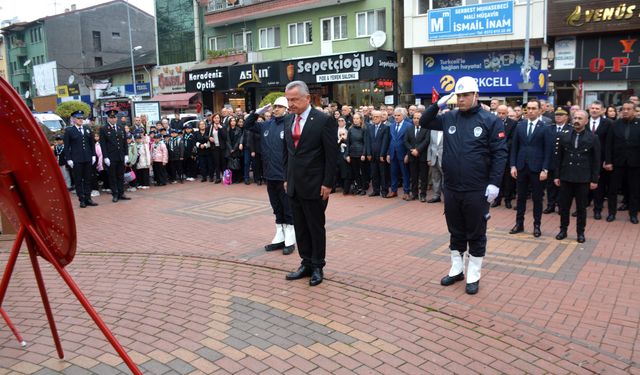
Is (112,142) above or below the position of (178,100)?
below

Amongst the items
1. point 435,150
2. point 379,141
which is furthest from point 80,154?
point 435,150

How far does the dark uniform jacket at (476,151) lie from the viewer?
5.53 meters

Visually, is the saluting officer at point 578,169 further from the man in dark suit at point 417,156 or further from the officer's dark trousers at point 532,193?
the man in dark suit at point 417,156

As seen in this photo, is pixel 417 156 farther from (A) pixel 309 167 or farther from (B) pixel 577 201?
(A) pixel 309 167

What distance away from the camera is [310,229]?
5.89 m

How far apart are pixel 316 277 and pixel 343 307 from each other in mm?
759

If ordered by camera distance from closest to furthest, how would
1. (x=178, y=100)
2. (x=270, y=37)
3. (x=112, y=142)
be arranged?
1. (x=112, y=142)
2. (x=270, y=37)
3. (x=178, y=100)

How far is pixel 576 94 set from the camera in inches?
835

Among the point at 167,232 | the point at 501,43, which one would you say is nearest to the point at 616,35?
the point at 501,43

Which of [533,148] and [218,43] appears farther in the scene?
[218,43]

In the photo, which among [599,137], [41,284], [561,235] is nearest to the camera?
[41,284]

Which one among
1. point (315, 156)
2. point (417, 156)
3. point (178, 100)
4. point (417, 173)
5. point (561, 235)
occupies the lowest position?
point (561, 235)

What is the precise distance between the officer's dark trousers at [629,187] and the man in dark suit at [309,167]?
6.16 metres

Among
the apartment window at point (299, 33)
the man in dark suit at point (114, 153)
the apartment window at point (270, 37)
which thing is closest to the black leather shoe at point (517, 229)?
the man in dark suit at point (114, 153)
